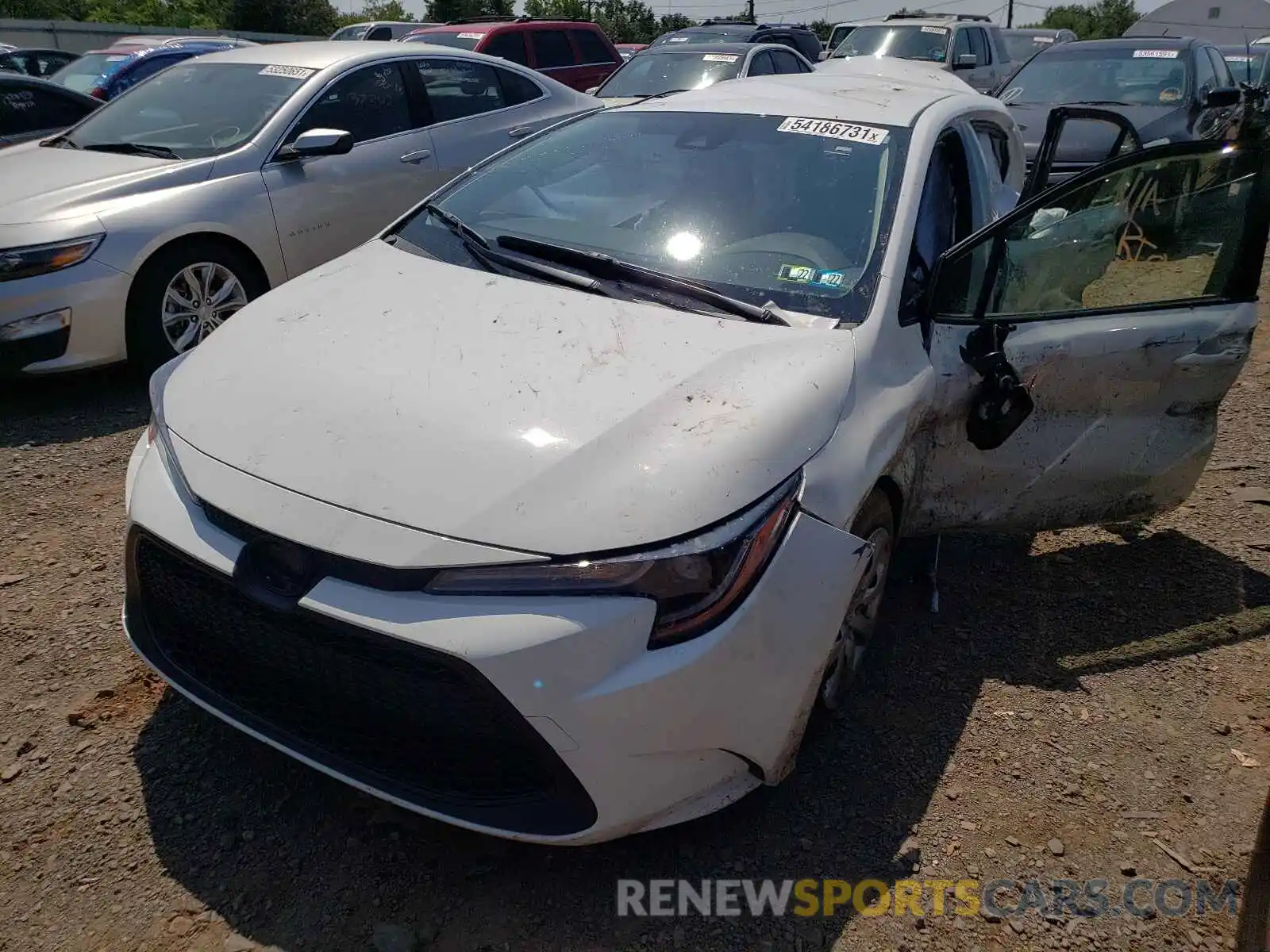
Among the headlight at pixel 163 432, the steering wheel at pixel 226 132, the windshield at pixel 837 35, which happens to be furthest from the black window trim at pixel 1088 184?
the windshield at pixel 837 35

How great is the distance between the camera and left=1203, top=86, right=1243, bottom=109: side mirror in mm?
8141

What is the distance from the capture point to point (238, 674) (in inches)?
85.5

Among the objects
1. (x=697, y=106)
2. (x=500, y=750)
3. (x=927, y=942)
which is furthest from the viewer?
(x=697, y=106)

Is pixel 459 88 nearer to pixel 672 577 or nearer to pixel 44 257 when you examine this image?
pixel 44 257

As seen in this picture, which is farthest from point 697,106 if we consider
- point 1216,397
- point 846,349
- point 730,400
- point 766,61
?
point 766,61

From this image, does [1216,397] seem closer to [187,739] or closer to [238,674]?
[238,674]

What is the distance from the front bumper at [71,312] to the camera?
167 inches

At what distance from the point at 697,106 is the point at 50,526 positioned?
9.17ft

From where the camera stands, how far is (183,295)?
15.6ft

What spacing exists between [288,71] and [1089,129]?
628cm

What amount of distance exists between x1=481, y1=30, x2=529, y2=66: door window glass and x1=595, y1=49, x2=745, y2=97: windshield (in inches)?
62.3

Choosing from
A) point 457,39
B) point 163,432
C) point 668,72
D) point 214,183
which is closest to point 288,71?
point 214,183

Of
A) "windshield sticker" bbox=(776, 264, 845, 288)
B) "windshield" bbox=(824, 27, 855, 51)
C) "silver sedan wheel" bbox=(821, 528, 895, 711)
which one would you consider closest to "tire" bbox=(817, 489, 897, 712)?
"silver sedan wheel" bbox=(821, 528, 895, 711)
